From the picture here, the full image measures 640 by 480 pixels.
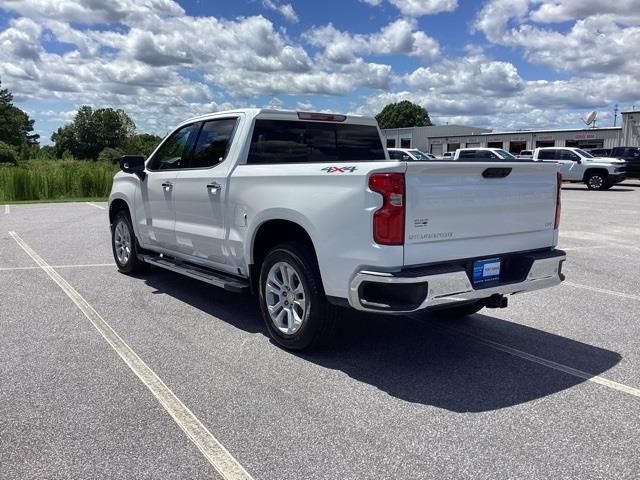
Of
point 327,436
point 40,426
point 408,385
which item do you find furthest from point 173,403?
point 408,385

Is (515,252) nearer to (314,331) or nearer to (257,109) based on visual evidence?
(314,331)

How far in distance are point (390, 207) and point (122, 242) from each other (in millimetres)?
5227

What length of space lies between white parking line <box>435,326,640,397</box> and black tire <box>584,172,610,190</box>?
81.1ft

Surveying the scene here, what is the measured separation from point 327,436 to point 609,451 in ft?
5.08

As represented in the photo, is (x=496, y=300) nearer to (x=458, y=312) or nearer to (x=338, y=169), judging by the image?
(x=458, y=312)

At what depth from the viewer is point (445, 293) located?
4.03m

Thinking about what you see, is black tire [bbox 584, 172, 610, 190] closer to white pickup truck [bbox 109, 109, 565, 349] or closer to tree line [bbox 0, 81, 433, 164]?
white pickup truck [bbox 109, 109, 565, 349]

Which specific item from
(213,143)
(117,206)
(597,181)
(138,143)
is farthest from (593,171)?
Answer: (138,143)

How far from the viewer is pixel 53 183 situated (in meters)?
24.9

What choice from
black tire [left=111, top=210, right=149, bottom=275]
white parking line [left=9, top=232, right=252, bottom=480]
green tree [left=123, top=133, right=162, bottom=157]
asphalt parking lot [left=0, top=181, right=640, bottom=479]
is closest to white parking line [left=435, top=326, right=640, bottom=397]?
asphalt parking lot [left=0, top=181, right=640, bottom=479]

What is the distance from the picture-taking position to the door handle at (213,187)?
554 cm

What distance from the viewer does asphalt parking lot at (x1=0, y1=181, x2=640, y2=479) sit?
3.11 metres

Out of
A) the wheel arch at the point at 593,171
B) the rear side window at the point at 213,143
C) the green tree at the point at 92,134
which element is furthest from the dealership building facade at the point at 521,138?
the green tree at the point at 92,134

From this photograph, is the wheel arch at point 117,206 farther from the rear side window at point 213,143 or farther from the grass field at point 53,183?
the grass field at point 53,183
